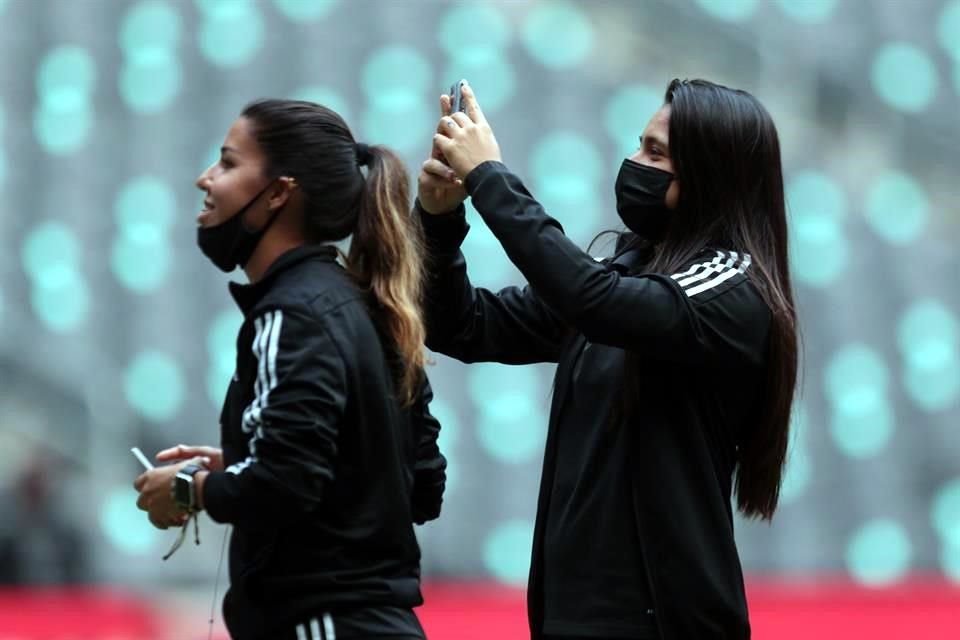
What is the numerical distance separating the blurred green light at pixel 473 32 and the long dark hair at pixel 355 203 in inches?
191

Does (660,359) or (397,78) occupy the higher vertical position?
(397,78)

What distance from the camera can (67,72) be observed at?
6.80m

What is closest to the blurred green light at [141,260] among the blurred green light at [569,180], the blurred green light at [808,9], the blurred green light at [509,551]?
the blurred green light at [569,180]

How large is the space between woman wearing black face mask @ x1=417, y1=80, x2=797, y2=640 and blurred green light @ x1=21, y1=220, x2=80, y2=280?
4419mm

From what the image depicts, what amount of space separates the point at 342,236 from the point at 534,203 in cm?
24

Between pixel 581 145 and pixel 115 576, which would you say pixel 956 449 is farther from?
pixel 115 576

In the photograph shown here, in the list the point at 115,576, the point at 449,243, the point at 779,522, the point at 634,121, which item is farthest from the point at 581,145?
the point at 449,243

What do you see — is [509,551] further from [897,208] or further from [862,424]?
[897,208]

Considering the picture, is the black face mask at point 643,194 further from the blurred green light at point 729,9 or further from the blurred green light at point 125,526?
the blurred green light at point 729,9

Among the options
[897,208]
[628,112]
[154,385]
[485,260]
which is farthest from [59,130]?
[897,208]

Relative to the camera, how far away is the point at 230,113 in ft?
22.3

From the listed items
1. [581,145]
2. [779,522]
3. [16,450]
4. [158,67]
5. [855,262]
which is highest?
[158,67]

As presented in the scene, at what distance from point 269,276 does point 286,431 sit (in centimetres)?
22

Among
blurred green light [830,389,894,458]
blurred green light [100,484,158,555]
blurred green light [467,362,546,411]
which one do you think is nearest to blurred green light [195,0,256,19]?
blurred green light [467,362,546,411]
